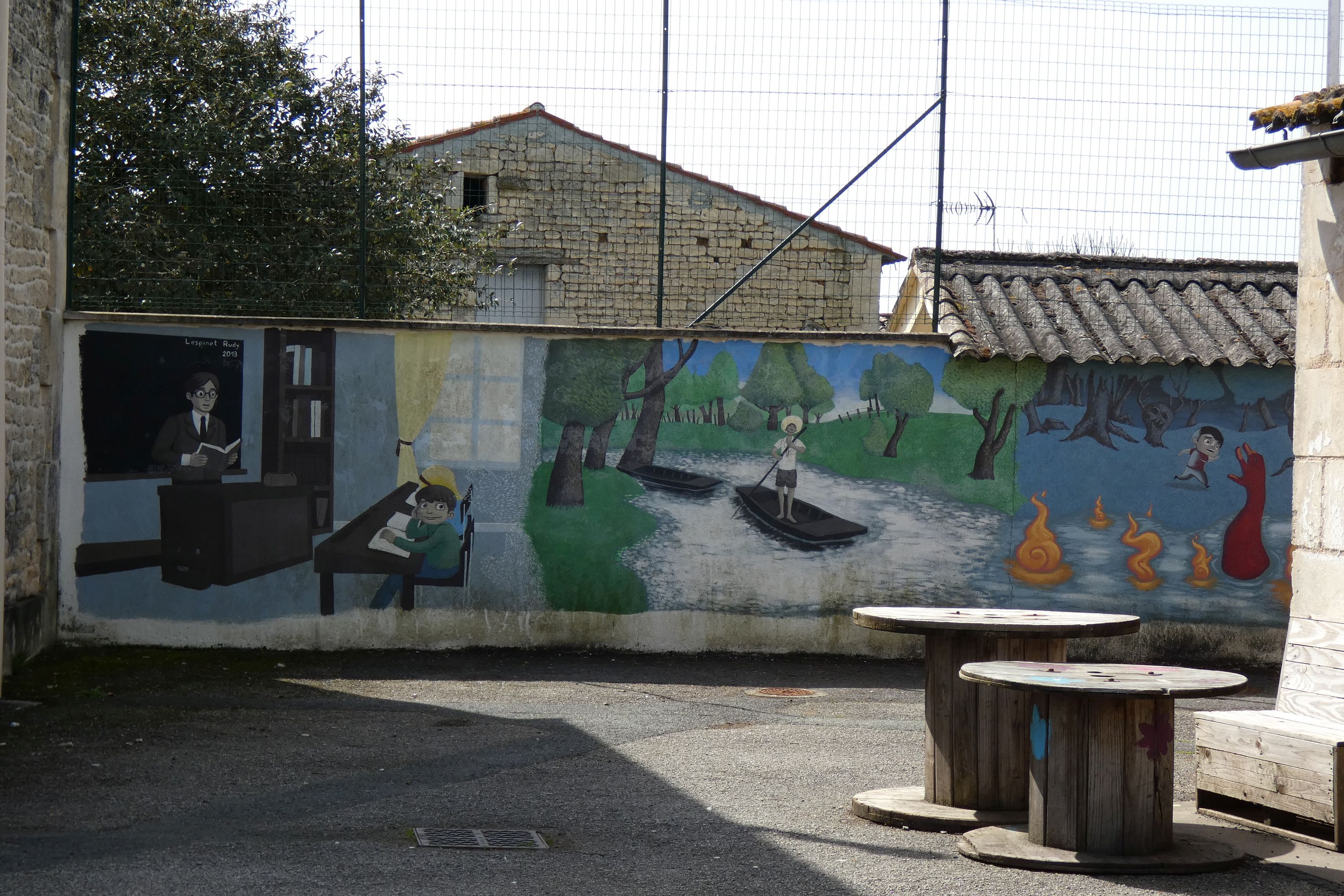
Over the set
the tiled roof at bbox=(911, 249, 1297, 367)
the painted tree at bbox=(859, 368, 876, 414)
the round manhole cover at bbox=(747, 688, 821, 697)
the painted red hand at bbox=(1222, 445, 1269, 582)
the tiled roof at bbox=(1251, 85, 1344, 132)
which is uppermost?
the tiled roof at bbox=(1251, 85, 1344, 132)

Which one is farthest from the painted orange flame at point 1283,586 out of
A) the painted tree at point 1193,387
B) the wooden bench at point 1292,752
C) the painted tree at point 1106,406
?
the wooden bench at point 1292,752

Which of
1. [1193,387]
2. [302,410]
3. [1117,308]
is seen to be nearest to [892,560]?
[1193,387]

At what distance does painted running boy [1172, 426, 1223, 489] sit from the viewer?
9938mm

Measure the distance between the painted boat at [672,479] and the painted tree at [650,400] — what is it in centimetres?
3

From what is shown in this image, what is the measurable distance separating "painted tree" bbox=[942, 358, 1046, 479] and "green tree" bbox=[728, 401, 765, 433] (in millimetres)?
1493

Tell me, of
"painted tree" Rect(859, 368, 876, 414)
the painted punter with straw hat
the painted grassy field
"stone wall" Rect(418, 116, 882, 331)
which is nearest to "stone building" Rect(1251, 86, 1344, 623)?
"painted tree" Rect(859, 368, 876, 414)

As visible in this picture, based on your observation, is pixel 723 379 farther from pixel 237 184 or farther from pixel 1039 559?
pixel 237 184

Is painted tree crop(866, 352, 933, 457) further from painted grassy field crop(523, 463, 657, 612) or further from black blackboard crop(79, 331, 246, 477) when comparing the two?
black blackboard crop(79, 331, 246, 477)

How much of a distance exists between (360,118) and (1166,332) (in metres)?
6.65

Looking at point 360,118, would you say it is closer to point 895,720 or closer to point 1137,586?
point 895,720

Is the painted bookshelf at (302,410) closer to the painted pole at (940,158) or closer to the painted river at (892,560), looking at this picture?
the painted river at (892,560)

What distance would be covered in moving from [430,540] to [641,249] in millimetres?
3655

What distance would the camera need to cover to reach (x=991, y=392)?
32.7 feet

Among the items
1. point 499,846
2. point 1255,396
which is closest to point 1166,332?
point 1255,396
